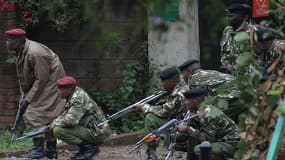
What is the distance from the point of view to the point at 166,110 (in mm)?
8242

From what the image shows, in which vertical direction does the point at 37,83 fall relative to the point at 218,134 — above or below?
above

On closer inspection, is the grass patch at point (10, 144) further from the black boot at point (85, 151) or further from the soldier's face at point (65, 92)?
the soldier's face at point (65, 92)

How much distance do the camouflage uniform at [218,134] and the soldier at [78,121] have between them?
5.94 feet

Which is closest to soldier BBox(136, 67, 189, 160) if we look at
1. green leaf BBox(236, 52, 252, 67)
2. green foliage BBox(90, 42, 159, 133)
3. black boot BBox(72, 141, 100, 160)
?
black boot BBox(72, 141, 100, 160)

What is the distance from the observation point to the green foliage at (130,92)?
11445mm

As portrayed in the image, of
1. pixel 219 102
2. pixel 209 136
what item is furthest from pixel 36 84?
pixel 219 102

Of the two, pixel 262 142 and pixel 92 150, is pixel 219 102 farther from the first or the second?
pixel 92 150

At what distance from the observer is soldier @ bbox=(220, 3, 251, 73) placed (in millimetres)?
8305

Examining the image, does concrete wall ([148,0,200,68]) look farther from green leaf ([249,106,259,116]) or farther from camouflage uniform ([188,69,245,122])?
green leaf ([249,106,259,116])

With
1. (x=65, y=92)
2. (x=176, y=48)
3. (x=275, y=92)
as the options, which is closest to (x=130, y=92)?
(x=176, y=48)

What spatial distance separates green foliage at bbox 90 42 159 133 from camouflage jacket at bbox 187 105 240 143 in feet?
13.1

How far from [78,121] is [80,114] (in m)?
0.08

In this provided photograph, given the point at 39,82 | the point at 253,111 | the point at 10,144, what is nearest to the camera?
the point at 253,111

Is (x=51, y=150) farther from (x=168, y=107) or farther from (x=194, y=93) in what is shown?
(x=194, y=93)
